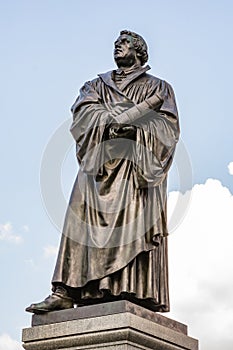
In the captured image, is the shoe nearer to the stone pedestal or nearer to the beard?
the stone pedestal

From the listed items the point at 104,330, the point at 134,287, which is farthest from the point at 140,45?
the point at 104,330

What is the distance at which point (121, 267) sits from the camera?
28.2 feet

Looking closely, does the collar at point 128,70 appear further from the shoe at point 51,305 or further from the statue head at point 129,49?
the shoe at point 51,305

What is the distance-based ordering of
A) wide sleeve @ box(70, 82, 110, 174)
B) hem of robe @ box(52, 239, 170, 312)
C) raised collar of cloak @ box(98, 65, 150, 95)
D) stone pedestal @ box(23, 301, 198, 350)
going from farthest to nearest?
raised collar of cloak @ box(98, 65, 150, 95), wide sleeve @ box(70, 82, 110, 174), hem of robe @ box(52, 239, 170, 312), stone pedestal @ box(23, 301, 198, 350)

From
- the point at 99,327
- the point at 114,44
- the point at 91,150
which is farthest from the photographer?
the point at 114,44

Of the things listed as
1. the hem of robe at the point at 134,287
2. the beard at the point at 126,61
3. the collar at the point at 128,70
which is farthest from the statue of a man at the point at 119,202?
the beard at the point at 126,61

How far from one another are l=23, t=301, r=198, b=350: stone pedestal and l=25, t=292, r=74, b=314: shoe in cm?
7

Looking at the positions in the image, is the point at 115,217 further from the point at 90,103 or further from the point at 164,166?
the point at 90,103

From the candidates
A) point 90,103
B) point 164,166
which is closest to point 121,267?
Answer: point 164,166

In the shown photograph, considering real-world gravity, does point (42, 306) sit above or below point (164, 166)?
below

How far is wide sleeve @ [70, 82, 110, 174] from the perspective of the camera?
9.30m

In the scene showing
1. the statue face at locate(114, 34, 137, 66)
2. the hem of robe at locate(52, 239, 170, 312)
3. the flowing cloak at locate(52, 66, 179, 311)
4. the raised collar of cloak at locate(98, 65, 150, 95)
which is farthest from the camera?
the statue face at locate(114, 34, 137, 66)

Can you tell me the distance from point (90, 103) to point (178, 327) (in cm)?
310

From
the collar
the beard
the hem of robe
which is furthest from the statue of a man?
the beard
